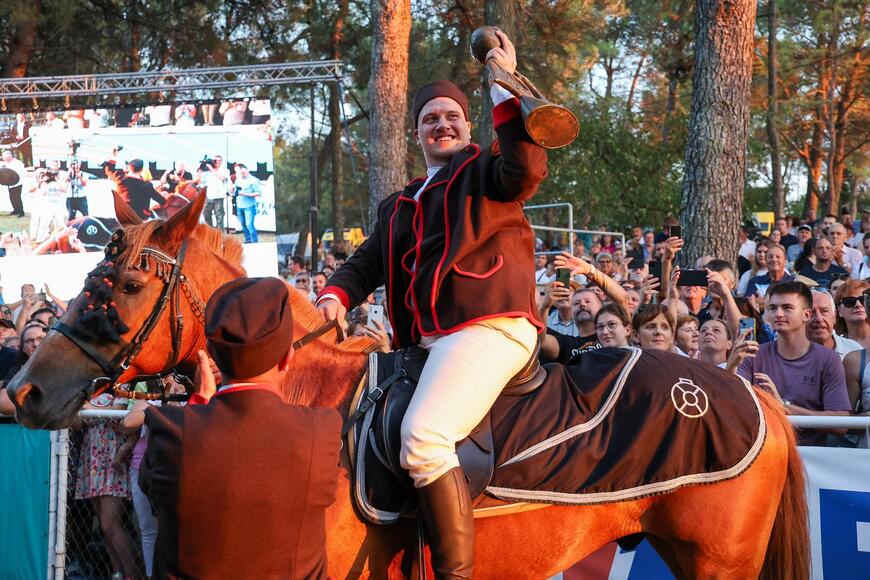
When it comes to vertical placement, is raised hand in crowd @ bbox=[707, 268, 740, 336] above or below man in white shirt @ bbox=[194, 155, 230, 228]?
below

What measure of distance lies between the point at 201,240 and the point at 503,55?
5.11 ft

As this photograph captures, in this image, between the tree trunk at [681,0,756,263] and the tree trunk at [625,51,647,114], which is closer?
the tree trunk at [681,0,756,263]

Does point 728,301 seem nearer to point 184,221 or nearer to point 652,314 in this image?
point 652,314

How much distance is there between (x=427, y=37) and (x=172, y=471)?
73.6 ft

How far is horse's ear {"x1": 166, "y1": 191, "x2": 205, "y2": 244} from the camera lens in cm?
372

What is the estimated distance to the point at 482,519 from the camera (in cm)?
365

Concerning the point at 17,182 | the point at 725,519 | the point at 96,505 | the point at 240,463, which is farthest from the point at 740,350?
the point at 17,182

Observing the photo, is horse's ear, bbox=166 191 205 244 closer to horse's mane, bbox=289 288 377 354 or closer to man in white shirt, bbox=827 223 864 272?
horse's mane, bbox=289 288 377 354

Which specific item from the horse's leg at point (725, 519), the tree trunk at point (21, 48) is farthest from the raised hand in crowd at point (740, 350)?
the tree trunk at point (21, 48)

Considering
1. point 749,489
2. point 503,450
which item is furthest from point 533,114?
point 749,489

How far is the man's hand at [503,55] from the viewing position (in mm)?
3373

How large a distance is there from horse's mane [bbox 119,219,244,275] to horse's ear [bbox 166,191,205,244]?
0.06 m

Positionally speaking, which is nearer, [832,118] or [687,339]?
[687,339]

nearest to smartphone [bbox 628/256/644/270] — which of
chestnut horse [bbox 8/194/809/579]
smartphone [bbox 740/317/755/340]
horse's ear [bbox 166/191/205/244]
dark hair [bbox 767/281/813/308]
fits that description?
dark hair [bbox 767/281/813/308]
